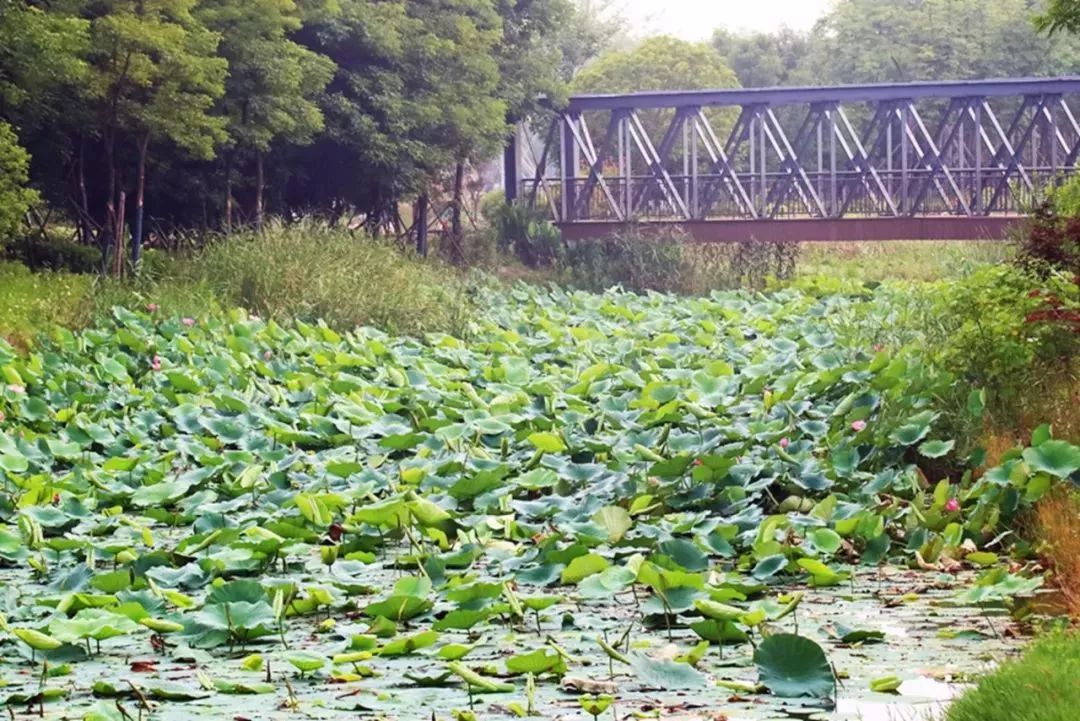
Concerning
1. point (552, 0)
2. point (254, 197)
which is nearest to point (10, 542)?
point (254, 197)

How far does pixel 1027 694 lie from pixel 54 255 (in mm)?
16984

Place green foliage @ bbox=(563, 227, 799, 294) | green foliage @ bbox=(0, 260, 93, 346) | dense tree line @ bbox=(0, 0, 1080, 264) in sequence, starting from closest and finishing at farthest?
1. green foliage @ bbox=(0, 260, 93, 346)
2. dense tree line @ bbox=(0, 0, 1080, 264)
3. green foliage @ bbox=(563, 227, 799, 294)

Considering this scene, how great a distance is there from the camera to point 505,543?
19.0ft

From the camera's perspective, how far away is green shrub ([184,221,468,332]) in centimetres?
1407

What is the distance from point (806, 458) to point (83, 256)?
13581 millimetres

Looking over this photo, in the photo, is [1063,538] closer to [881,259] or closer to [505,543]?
[505,543]

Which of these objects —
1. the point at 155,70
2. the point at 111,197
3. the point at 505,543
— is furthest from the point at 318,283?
the point at 505,543

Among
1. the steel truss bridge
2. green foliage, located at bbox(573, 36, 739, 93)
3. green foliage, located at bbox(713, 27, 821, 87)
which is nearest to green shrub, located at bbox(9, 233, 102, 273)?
the steel truss bridge

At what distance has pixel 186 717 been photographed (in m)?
3.77

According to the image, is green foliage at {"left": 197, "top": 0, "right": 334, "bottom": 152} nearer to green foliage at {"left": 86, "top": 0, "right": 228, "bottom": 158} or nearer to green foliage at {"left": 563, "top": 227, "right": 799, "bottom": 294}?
green foliage at {"left": 86, "top": 0, "right": 228, "bottom": 158}

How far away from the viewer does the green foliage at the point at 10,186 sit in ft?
47.9

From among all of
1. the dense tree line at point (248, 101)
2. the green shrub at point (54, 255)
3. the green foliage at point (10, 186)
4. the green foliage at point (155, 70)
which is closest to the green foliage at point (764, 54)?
the dense tree line at point (248, 101)

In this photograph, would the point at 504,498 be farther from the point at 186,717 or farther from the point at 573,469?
the point at 186,717

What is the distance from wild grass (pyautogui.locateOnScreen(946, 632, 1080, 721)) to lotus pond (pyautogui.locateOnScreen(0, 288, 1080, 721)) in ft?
0.87
